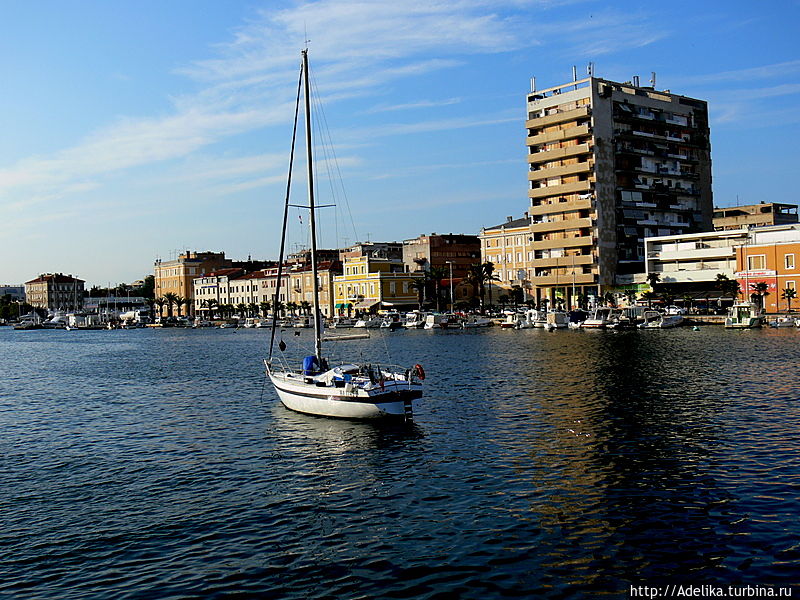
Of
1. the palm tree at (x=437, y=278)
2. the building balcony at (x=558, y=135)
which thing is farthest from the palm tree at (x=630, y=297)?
the palm tree at (x=437, y=278)

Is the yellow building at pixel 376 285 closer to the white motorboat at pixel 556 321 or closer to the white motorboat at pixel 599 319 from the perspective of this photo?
the white motorboat at pixel 556 321

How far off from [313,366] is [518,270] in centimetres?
11230

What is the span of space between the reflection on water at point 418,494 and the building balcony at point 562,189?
268ft

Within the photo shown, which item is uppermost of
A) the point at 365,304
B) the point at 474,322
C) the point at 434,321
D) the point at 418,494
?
the point at 365,304

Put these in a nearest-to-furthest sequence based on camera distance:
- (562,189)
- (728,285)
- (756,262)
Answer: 1. (756,262)
2. (728,285)
3. (562,189)

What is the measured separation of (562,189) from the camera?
413ft

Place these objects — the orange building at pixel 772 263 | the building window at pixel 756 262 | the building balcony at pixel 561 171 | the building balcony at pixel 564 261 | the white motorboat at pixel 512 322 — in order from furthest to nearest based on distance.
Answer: the building balcony at pixel 564 261 → the building balcony at pixel 561 171 → the white motorboat at pixel 512 322 → the building window at pixel 756 262 → the orange building at pixel 772 263

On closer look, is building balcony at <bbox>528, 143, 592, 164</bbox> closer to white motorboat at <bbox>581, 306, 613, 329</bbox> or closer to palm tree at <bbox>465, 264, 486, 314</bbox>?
palm tree at <bbox>465, 264, 486, 314</bbox>

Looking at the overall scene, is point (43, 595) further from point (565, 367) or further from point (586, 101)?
point (586, 101)

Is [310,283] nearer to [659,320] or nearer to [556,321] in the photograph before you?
[556,321]

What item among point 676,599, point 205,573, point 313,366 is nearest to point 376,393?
point 313,366

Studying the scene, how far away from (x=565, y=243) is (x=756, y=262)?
3179 cm

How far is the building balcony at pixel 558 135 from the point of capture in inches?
4830

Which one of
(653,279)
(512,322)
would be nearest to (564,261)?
(653,279)
